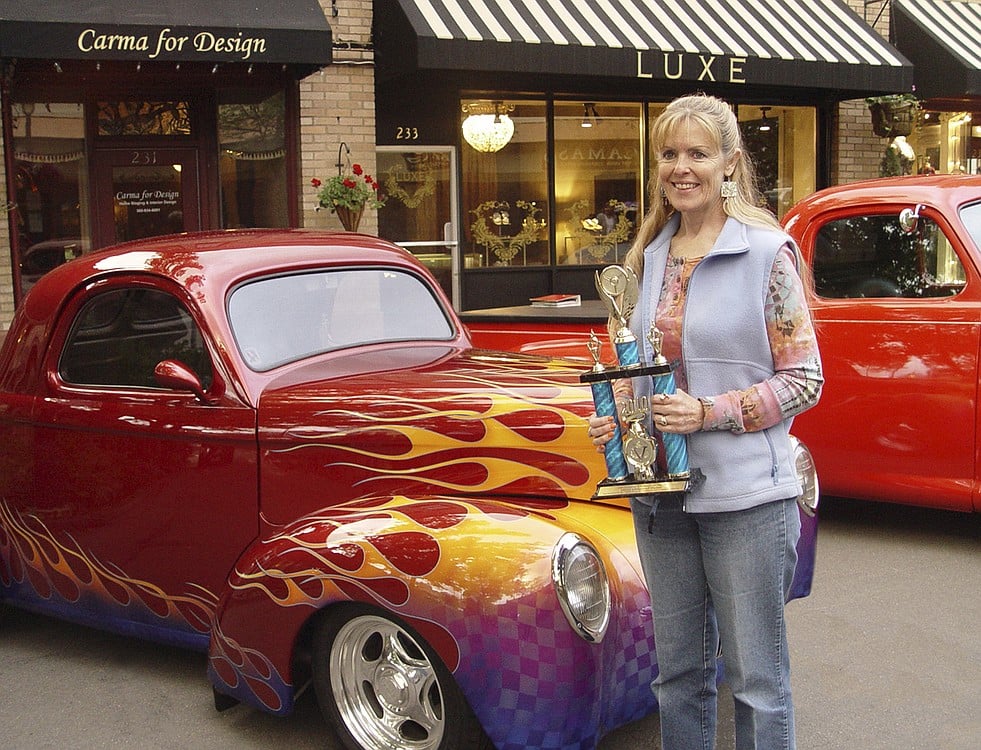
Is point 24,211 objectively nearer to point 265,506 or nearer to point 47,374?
point 47,374

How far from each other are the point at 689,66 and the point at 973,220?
6.32 meters

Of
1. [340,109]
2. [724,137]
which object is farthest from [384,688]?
[340,109]

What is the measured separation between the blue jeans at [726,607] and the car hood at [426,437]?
2.97ft

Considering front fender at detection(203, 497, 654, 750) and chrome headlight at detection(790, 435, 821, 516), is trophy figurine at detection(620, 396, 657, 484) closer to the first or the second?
front fender at detection(203, 497, 654, 750)

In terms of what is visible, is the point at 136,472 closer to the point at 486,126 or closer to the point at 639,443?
the point at 639,443

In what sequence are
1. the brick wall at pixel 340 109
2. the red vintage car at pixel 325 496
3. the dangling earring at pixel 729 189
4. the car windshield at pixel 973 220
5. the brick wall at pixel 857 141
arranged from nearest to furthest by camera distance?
1. the dangling earring at pixel 729 189
2. the red vintage car at pixel 325 496
3. the car windshield at pixel 973 220
4. the brick wall at pixel 340 109
5. the brick wall at pixel 857 141

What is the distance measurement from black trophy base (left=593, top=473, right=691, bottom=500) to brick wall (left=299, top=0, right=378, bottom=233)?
28.8 ft

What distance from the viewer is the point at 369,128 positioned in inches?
452

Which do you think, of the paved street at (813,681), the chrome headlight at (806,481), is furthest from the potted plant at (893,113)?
the chrome headlight at (806,481)

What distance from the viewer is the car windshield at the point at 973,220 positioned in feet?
19.7

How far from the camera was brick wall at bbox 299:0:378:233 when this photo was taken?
36.8 feet

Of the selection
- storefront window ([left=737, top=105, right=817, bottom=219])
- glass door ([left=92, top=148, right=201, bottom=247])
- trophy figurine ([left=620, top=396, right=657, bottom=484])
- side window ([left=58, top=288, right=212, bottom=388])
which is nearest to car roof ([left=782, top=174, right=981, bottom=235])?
side window ([left=58, top=288, right=212, bottom=388])

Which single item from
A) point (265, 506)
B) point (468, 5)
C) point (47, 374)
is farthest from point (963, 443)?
point (468, 5)

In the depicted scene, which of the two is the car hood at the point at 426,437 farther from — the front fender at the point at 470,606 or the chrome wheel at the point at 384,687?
the chrome wheel at the point at 384,687
